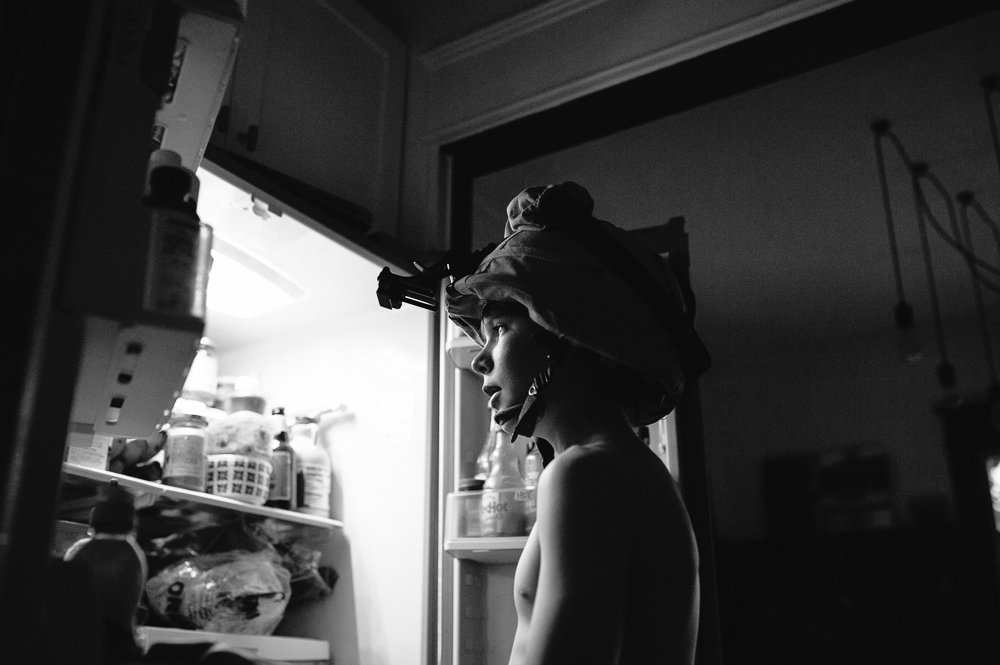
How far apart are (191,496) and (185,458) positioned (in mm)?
77

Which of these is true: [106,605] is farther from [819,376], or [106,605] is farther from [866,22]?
[819,376]

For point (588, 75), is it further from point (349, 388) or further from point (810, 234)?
point (810, 234)

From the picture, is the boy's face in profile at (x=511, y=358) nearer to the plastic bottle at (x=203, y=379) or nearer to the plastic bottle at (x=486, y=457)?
the plastic bottle at (x=486, y=457)

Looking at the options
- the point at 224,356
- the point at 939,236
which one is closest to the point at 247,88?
the point at 224,356

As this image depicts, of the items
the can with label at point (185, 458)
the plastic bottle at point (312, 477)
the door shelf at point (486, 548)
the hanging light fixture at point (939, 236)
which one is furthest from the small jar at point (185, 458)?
the hanging light fixture at point (939, 236)

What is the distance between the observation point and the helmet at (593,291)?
93cm

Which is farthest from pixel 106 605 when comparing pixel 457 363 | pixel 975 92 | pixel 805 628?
pixel 805 628

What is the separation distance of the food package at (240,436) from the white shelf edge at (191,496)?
3.9 inches

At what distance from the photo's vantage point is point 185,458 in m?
1.44

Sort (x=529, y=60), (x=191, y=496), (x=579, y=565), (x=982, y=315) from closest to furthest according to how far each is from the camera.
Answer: (x=579, y=565)
(x=191, y=496)
(x=529, y=60)
(x=982, y=315)

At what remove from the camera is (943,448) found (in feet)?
13.2

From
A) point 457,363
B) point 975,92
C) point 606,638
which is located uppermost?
point 975,92

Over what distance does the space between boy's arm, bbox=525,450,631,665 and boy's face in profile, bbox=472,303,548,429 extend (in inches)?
4.9

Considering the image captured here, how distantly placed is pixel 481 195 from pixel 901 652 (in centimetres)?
316
